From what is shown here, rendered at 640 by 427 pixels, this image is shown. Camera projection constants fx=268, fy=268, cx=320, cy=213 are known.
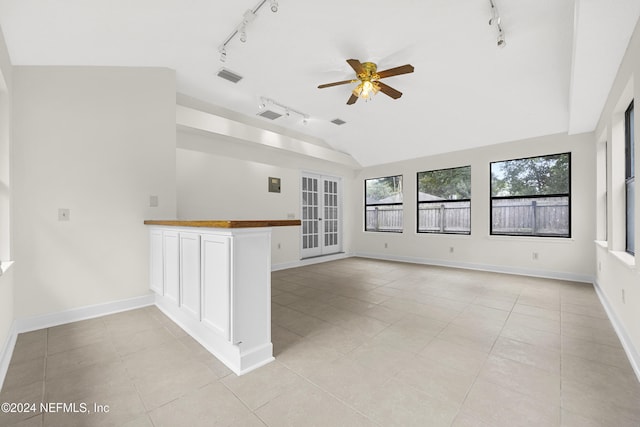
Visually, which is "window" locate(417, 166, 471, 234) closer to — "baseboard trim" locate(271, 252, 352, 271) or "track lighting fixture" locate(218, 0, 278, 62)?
"baseboard trim" locate(271, 252, 352, 271)

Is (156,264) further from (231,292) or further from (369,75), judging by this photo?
(369,75)

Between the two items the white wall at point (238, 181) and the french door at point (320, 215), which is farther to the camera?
the french door at point (320, 215)

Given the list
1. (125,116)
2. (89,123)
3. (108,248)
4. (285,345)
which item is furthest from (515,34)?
(108,248)

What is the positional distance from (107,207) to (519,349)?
4214 mm

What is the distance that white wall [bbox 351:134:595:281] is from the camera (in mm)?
4273

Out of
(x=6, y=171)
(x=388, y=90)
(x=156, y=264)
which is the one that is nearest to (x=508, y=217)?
(x=388, y=90)

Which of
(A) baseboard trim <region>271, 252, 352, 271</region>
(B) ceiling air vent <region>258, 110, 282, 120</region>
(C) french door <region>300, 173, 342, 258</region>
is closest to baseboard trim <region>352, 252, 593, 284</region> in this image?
(A) baseboard trim <region>271, 252, 352, 271</region>

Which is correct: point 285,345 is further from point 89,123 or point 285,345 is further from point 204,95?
point 204,95

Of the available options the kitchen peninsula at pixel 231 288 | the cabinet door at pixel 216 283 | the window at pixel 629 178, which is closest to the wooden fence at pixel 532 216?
the window at pixel 629 178

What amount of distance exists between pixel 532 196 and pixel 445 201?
1.49 m

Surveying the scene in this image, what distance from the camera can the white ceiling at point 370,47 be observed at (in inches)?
89.9

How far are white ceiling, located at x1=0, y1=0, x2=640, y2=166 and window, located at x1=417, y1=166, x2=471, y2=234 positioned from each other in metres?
1.44

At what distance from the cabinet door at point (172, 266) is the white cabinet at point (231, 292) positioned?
0.22 meters

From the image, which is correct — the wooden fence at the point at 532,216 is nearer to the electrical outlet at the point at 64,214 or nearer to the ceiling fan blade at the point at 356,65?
the ceiling fan blade at the point at 356,65
